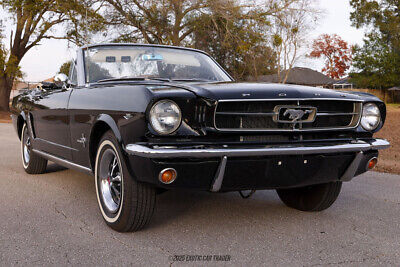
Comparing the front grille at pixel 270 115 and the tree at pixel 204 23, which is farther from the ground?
the tree at pixel 204 23

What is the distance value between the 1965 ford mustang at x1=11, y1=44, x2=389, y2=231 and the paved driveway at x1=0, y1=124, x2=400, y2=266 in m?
0.26

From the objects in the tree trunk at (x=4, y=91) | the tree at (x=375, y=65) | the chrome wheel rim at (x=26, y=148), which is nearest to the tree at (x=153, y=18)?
the tree trunk at (x=4, y=91)

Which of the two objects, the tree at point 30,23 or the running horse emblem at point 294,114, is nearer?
the running horse emblem at point 294,114

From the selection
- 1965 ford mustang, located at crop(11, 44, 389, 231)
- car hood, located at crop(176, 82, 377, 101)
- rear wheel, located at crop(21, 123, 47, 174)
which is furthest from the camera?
rear wheel, located at crop(21, 123, 47, 174)

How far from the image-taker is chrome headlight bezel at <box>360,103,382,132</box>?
366cm

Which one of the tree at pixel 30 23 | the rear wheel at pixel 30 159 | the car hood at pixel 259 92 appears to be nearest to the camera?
the car hood at pixel 259 92

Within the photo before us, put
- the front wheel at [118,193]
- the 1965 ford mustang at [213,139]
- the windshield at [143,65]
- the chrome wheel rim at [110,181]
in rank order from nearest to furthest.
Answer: the 1965 ford mustang at [213,139]
the front wheel at [118,193]
the chrome wheel rim at [110,181]
the windshield at [143,65]

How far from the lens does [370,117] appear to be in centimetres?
369

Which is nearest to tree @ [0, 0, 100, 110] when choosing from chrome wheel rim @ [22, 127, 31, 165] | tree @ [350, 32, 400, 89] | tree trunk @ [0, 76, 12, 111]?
tree trunk @ [0, 76, 12, 111]

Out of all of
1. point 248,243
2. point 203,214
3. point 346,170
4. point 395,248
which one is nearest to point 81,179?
point 203,214

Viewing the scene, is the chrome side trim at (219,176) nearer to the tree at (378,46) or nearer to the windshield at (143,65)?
the windshield at (143,65)

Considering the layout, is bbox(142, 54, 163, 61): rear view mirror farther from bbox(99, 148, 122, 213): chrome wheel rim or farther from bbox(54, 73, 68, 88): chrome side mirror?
bbox(99, 148, 122, 213): chrome wheel rim

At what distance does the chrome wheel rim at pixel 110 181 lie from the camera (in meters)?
3.57

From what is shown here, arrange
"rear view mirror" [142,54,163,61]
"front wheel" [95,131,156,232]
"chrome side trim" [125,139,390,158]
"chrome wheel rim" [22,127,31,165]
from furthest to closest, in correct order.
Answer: "chrome wheel rim" [22,127,31,165], "rear view mirror" [142,54,163,61], "front wheel" [95,131,156,232], "chrome side trim" [125,139,390,158]
